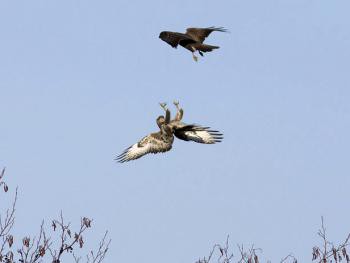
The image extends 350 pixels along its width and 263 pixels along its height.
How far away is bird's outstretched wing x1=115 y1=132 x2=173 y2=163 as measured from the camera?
1616 centimetres

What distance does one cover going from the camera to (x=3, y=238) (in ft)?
54.9

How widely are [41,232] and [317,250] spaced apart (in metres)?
5.26

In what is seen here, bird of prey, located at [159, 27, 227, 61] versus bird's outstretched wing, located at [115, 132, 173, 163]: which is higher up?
bird of prey, located at [159, 27, 227, 61]

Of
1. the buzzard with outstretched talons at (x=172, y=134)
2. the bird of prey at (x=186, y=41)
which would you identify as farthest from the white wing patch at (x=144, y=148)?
the bird of prey at (x=186, y=41)

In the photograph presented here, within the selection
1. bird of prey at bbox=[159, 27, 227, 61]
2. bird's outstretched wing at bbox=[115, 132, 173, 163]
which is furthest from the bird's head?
bird's outstretched wing at bbox=[115, 132, 173, 163]

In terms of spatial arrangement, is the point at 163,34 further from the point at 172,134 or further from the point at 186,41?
the point at 172,134

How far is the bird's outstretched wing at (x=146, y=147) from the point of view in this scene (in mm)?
16156

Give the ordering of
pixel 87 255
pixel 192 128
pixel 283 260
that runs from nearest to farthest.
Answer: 1. pixel 192 128
2. pixel 283 260
3. pixel 87 255

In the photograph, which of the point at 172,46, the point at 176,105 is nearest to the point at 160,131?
the point at 176,105

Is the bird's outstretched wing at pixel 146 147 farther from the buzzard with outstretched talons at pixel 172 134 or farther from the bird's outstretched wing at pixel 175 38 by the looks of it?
the bird's outstretched wing at pixel 175 38

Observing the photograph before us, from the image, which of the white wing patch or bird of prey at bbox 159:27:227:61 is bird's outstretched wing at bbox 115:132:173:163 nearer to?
the white wing patch

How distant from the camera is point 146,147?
1678cm

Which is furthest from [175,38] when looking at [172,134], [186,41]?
[172,134]

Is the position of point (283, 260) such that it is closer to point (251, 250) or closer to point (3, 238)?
point (251, 250)
